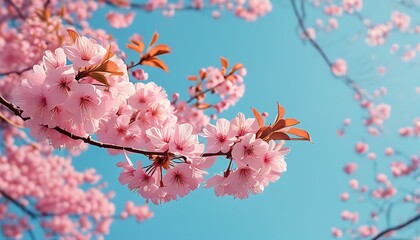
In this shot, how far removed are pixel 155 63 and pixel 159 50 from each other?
0.06 meters

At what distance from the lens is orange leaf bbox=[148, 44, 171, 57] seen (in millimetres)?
1682

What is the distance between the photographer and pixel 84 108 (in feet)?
3.96

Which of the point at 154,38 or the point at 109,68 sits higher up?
the point at 154,38

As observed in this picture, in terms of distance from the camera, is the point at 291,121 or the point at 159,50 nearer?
the point at 291,121

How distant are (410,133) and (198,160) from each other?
11.2 m

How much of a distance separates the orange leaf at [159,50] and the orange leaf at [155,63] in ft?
0.08

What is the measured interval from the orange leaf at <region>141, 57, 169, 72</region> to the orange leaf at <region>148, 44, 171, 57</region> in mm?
23

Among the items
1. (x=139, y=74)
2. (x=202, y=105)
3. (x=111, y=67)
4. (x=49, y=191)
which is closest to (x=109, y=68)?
(x=111, y=67)

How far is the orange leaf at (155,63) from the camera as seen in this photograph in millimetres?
1718

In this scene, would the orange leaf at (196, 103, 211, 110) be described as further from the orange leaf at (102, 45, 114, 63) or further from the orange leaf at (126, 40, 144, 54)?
the orange leaf at (102, 45, 114, 63)

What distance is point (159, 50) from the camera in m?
1.70

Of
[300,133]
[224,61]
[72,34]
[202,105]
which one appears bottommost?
[300,133]

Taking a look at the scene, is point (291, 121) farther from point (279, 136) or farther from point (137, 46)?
point (137, 46)

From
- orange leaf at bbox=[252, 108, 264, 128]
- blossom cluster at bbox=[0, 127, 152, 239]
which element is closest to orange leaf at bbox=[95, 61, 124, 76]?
orange leaf at bbox=[252, 108, 264, 128]
